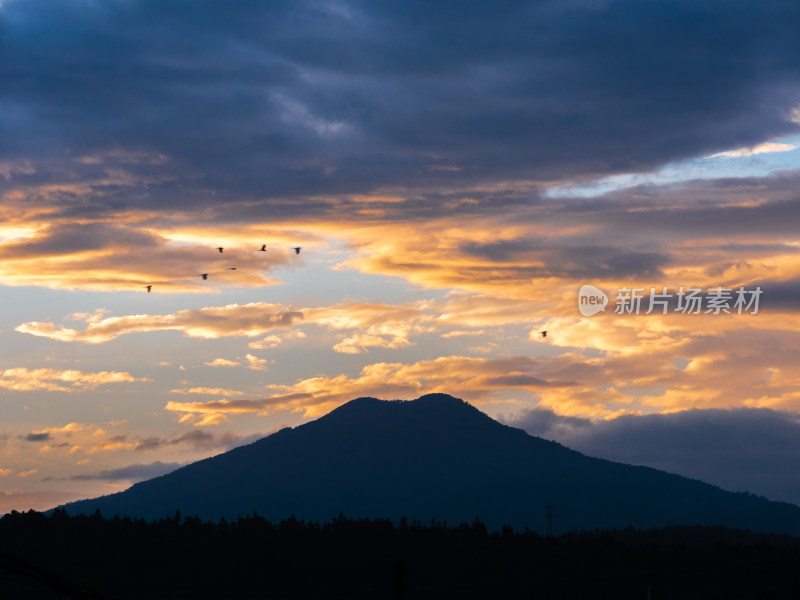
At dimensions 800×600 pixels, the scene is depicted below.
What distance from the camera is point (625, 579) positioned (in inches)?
7008

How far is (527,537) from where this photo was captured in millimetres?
195125

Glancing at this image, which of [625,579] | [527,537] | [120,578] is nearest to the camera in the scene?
[120,578]

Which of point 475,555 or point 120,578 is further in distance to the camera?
point 475,555

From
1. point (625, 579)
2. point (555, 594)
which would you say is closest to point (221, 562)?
point (555, 594)

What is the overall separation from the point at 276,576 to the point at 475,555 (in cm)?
3331

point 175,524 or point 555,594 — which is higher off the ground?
point 175,524

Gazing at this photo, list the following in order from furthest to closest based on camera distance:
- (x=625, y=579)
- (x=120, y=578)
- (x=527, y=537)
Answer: (x=527, y=537), (x=625, y=579), (x=120, y=578)

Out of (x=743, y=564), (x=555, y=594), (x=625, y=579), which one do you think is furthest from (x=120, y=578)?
(x=743, y=564)

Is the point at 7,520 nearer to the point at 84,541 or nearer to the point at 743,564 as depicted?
the point at 84,541

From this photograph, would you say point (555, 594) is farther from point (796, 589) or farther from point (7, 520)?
point (7, 520)

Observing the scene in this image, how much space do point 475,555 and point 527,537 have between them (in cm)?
1978

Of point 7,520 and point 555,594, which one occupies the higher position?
point 7,520

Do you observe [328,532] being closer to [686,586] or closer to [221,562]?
[221,562]

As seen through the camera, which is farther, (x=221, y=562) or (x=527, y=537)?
(x=527, y=537)
